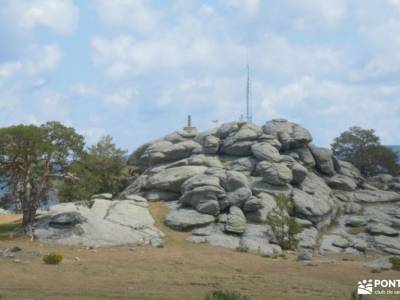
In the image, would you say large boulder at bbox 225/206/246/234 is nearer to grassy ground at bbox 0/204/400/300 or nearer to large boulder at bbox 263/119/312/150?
grassy ground at bbox 0/204/400/300

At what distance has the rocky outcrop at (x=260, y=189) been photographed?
52031mm

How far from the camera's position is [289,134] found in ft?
229

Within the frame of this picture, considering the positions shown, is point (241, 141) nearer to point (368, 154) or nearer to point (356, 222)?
point (356, 222)

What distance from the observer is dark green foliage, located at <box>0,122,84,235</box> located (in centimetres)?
4525

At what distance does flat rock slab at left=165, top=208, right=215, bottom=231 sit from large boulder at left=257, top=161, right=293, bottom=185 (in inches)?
344

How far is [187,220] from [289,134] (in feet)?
73.4

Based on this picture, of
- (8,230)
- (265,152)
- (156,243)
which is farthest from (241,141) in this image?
(8,230)

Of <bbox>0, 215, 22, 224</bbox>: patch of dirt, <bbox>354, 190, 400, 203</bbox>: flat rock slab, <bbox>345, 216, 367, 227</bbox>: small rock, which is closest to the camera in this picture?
<bbox>0, 215, 22, 224</bbox>: patch of dirt

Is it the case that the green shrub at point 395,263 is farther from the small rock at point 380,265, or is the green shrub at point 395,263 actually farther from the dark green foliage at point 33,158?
the dark green foliage at point 33,158

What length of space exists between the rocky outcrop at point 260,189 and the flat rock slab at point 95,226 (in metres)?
3.41

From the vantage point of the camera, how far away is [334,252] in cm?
5088

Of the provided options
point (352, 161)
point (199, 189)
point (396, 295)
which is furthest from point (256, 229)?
point (352, 161)

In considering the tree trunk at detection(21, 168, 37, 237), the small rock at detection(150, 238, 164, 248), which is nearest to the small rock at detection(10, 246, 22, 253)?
the tree trunk at detection(21, 168, 37, 237)

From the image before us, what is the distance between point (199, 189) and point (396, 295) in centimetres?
2917
